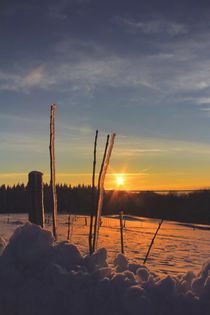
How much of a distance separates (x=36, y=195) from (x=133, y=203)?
72914 millimetres

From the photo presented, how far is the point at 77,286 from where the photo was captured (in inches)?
122

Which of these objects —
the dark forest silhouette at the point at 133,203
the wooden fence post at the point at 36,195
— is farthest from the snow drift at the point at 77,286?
the dark forest silhouette at the point at 133,203

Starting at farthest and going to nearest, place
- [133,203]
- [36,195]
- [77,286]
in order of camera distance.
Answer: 1. [133,203]
2. [36,195]
3. [77,286]

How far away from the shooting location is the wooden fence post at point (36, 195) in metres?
5.09

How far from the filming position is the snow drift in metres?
2.97

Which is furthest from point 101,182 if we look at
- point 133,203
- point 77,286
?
point 133,203

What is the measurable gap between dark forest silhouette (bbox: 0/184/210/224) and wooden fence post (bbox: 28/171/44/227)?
4383cm

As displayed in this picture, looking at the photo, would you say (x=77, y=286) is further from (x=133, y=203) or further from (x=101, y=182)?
(x=133, y=203)

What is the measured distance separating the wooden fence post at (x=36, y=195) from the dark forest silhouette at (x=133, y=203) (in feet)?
144

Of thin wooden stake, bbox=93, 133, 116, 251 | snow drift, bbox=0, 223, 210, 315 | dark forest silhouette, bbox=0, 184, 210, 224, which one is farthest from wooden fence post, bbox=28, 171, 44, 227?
dark forest silhouette, bbox=0, 184, 210, 224

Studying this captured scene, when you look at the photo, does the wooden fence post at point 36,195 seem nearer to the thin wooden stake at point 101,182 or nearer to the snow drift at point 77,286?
the thin wooden stake at point 101,182

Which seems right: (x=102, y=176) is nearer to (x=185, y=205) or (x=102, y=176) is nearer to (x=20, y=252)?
(x=20, y=252)

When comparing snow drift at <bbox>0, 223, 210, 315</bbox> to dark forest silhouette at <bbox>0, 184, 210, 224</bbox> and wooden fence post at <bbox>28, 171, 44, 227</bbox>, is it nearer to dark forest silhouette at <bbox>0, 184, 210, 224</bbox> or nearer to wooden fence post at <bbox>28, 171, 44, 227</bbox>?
wooden fence post at <bbox>28, 171, 44, 227</bbox>

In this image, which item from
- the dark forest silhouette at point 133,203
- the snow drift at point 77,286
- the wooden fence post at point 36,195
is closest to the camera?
the snow drift at point 77,286
